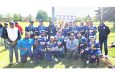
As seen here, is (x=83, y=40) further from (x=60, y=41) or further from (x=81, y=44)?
(x=60, y=41)

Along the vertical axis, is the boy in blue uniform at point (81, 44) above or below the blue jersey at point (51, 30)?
below

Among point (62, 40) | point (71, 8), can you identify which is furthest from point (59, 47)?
point (71, 8)

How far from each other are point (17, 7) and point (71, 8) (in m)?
1.05

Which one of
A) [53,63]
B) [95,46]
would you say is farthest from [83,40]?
[53,63]

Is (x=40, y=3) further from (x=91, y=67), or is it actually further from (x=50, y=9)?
(x=91, y=67)

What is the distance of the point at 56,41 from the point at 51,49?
192mm

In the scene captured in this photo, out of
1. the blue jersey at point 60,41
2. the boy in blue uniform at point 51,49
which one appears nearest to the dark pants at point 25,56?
the boy in blue uniform at point 51,49

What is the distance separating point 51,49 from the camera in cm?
1114

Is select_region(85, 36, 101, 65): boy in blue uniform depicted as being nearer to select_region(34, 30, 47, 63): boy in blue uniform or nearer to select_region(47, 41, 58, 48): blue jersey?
select_region(47, 41, 58, 48): blue jersey

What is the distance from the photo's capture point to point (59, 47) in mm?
11117

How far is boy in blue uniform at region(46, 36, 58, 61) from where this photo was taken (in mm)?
11094

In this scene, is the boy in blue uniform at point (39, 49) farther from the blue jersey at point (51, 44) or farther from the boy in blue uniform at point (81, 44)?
the boy in blue uniform at point (81, 44)

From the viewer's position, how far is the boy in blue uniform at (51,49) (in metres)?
11.1

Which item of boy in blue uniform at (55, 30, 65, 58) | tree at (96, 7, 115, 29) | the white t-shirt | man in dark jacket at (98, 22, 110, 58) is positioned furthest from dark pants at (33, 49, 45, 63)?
tree at (96, 7, 115, 29)
